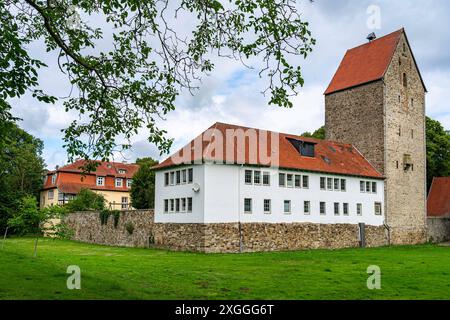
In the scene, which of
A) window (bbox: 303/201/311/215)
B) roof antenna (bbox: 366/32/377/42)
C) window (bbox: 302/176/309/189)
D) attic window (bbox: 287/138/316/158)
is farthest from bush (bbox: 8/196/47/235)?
roof antenna (bbox: 366/32/377/42)

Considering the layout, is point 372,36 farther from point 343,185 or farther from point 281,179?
point 281,179

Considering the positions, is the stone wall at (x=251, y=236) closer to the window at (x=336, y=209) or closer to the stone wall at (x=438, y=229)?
the window at (x=336, y=209)

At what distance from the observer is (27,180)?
6009 cm

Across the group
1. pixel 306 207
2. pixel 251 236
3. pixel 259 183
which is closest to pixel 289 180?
pixel 306 207

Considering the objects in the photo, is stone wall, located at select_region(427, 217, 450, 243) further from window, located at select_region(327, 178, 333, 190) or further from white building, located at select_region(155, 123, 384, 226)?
window, located at select_region(327, 178, 333, 190)

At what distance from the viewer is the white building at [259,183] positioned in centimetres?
3097

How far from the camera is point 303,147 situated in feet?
123

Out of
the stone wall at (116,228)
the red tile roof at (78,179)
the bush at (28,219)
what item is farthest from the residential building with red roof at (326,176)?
the red tile roof at (78,179)

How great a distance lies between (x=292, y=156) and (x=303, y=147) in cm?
196

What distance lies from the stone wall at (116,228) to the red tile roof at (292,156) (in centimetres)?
449

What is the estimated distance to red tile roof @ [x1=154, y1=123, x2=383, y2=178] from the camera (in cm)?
3186
